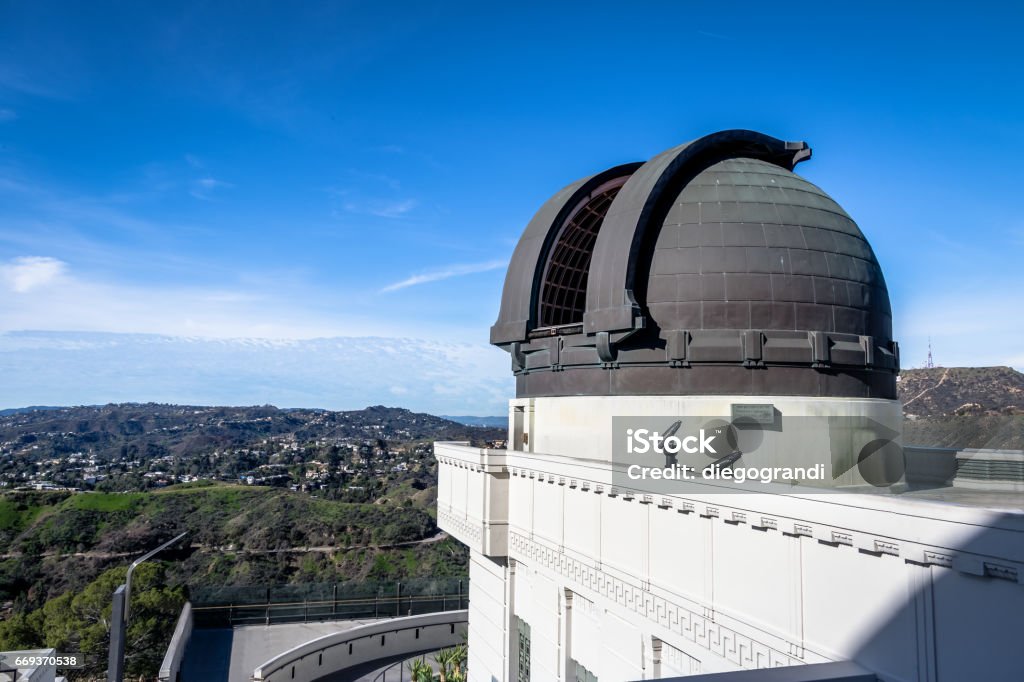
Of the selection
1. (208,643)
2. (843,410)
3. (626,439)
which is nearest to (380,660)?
(208,643)

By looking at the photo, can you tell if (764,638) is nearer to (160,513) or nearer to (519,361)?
(519,361)

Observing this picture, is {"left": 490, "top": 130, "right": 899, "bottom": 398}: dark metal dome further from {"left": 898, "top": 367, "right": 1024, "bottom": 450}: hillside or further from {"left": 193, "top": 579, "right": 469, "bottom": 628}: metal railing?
{"left": 898, "top": 367, "right": 1024, "bottom": 450}: hillside

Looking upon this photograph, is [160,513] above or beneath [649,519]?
beneath

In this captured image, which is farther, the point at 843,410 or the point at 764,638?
the point at 843,410

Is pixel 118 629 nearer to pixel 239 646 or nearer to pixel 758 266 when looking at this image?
pixel 758 266

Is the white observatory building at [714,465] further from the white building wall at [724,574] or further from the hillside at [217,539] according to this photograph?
the hillside at [217,539]

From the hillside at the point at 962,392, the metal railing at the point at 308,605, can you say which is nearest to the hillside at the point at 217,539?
the metal railing at the point at 308,605
